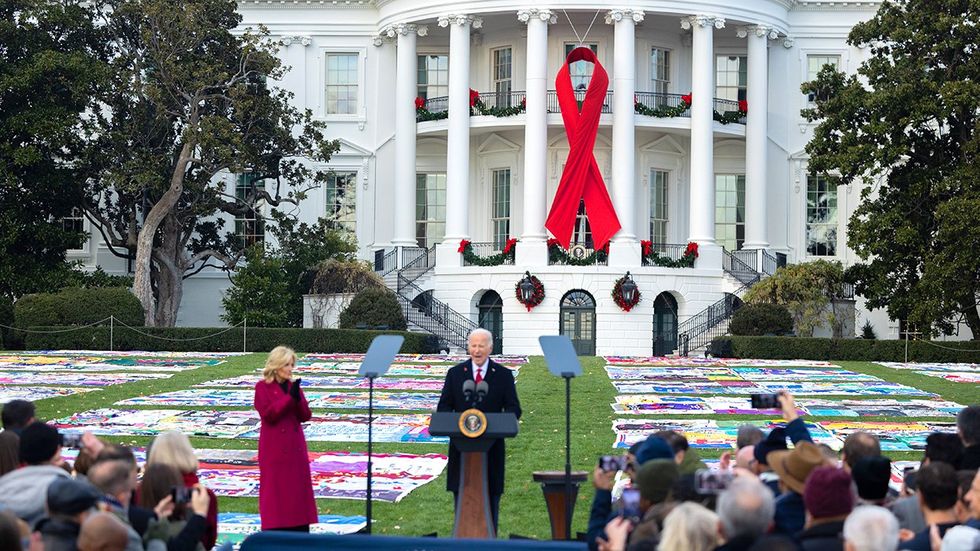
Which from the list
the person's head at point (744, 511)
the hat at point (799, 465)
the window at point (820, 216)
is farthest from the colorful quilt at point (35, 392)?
the window at point (820, 216)

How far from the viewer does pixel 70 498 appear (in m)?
7.45

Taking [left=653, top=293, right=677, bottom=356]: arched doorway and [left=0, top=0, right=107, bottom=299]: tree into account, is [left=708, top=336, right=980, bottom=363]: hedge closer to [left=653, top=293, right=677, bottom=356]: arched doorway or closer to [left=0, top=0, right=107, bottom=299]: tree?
[left=653, top=293, right=677, bottom=356]: arched doorway

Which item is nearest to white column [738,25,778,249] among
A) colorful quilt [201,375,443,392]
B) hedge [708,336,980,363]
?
hedge [708,336,980,363]

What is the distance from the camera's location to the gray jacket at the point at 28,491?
26.9ft

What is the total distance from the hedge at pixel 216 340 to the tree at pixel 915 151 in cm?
1191

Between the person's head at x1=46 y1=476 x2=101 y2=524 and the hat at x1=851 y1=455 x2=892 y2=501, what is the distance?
174 inches

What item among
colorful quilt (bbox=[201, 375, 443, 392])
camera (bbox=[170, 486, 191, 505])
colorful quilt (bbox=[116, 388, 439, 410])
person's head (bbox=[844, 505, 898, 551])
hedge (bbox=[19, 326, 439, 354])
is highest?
person's head (bbox=[844, 505, 898, 551])

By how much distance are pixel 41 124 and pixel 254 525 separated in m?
30.5

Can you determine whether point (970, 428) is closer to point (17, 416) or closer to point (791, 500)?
point (791, 500)

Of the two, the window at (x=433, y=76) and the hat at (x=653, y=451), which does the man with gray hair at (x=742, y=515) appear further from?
the window at (x=433, y=76)

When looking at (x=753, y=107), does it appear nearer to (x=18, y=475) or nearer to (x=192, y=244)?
(x=192, y=244)

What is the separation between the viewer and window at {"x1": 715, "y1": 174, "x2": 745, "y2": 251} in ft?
162

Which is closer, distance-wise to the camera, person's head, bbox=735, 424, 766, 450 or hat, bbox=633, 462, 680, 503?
hat, bbox=633, 462, 680, 503

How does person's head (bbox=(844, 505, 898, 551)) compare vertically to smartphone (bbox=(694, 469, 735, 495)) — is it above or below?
below
